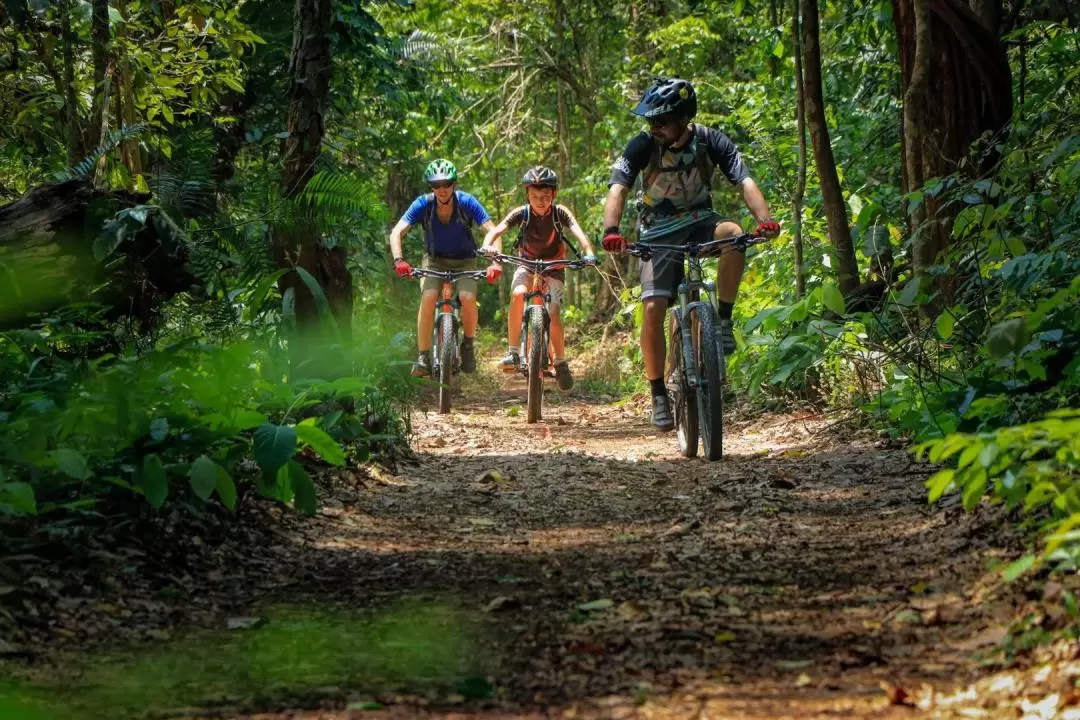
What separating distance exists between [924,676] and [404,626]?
4.49 ft

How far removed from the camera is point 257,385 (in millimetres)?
4480

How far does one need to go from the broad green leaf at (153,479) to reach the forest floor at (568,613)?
0.74 ft

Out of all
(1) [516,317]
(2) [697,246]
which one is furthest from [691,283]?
(1) [516,317]

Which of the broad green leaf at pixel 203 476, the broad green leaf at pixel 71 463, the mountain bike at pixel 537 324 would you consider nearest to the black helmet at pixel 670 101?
the mountain bike at pixel 537 324

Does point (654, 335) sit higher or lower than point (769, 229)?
lower

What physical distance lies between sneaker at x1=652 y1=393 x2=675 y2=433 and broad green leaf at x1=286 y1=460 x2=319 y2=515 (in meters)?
4.14

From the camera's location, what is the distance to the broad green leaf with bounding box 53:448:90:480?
3.29 m

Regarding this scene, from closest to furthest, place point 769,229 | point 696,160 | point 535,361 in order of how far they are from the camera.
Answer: point 769,229, point 696,160, point 535,361

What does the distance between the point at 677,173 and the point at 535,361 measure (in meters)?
3.12

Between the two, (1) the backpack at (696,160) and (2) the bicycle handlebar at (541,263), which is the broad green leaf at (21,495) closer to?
(1) the backpack at (696,160)

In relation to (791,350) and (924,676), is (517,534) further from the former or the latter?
(791,350)

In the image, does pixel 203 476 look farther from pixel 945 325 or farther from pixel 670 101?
pixel 670 101

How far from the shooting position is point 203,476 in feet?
11.8

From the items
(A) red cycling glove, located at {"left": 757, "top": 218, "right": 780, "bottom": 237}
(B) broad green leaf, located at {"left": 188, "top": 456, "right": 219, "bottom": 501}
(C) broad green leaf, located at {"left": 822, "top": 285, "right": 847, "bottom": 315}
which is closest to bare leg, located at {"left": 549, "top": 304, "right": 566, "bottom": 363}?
(A) red cycling glove, located at {"left": 757, "top": 218, "right": 780, "bottom": 237}
